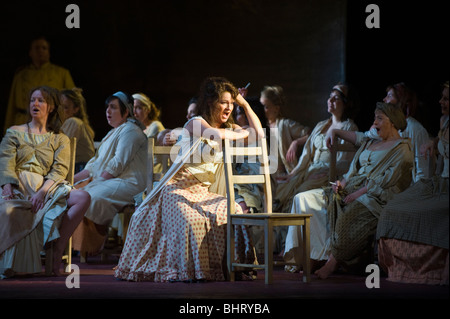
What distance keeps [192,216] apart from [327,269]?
954 millimetres

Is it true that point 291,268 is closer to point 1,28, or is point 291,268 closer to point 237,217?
point 237,217

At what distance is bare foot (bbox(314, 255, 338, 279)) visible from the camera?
444 centimetres

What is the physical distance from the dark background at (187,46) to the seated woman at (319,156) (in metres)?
0.76

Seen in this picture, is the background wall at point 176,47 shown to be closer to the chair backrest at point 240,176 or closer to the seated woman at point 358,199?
the seated woman at point 358,199

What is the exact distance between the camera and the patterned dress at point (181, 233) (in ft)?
13.8

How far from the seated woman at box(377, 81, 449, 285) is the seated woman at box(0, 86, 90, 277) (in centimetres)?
198

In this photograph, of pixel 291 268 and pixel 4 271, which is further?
pixel 291 268

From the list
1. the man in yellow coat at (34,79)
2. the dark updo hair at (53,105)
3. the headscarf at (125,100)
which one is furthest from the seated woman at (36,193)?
the man in yellow coat at (34,79)

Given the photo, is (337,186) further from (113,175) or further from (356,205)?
(113,175)

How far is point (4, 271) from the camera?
439 cm

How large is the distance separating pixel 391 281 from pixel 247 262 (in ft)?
2.87

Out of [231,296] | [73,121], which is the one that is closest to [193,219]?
[231,296]

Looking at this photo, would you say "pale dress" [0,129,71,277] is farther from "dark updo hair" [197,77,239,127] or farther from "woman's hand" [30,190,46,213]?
"dark updo hair" [197,77,239,127]

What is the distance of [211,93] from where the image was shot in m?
4.46
